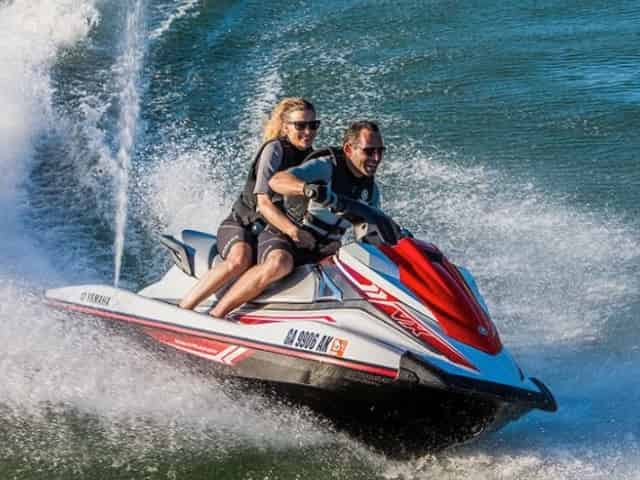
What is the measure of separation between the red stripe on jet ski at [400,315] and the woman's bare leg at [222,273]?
632 millimetres

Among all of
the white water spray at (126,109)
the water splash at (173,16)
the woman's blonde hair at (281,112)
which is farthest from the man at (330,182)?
the water splash at (173,16)

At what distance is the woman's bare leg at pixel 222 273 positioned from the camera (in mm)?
5129

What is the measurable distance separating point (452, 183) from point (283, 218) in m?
3.61

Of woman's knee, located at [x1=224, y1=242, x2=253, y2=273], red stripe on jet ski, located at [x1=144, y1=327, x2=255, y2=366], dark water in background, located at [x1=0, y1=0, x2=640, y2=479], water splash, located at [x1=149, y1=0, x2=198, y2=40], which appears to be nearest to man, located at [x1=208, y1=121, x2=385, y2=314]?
woman's knee, located at [x1=224, y1=242, x2=253, y2=273]

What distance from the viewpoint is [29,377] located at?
542 cm

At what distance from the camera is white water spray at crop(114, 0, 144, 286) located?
7.94 metres

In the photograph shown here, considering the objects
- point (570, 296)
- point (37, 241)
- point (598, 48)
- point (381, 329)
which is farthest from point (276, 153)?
point (598, 48)

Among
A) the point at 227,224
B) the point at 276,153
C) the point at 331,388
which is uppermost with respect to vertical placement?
the point at 276,153

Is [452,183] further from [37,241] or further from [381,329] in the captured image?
[381,329]

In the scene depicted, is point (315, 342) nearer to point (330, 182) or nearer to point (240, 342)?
point (240, 342)

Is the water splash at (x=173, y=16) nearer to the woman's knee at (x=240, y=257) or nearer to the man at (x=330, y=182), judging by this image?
the woman's knee at (x=240, y=257)

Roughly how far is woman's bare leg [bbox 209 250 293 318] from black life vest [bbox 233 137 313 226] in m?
0.30

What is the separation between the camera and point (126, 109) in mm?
10062

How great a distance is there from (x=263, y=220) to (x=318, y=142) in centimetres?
401
